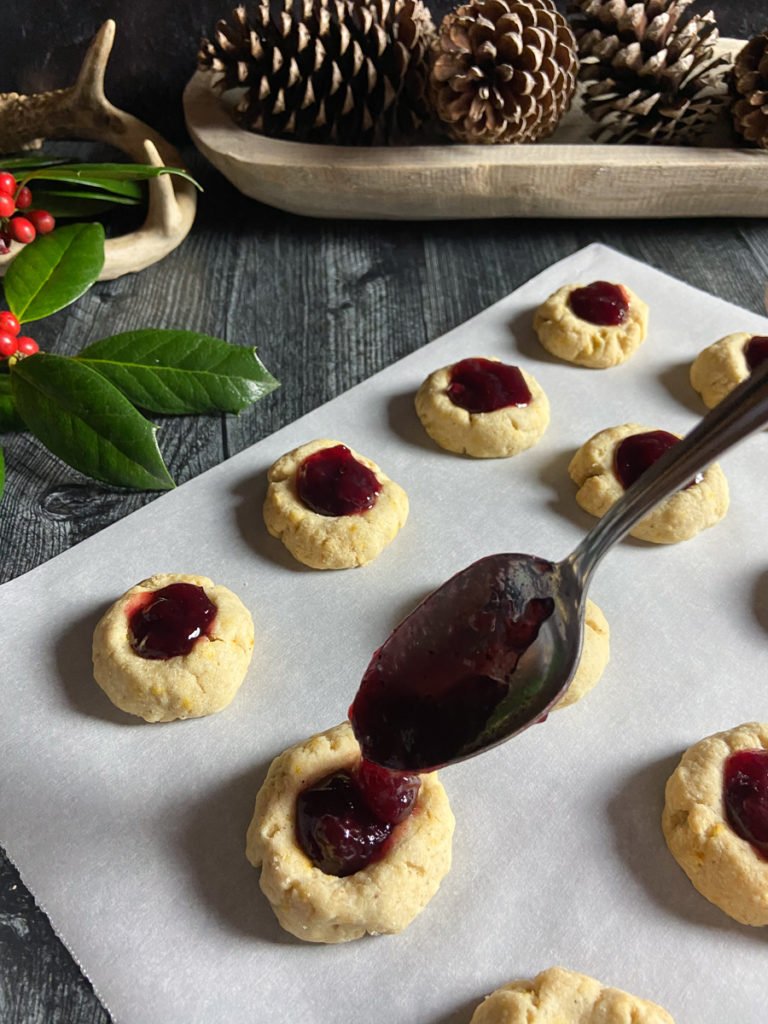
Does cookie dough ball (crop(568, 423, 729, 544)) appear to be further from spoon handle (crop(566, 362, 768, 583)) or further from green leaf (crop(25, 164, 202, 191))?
green leaf (crop(25, 164, 202, 191))

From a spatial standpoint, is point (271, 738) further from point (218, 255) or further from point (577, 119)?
point (577, 119)

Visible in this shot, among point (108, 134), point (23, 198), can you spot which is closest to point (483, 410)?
point (23, 198)

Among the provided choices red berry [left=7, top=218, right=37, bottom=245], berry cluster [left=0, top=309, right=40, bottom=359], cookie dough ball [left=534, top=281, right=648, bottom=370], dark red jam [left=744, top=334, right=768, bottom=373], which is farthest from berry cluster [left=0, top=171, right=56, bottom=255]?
dark red jam [left=744, top=334, right=768, bottom=373]

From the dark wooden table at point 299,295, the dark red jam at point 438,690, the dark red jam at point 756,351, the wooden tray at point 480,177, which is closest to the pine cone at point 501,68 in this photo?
the wooden tray at point 480,177

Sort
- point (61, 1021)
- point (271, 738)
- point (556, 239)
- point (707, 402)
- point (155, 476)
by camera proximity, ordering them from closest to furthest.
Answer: point (61, 1021) < point (271, 738) < point (155, 476) < point (707, 402) < point (556, 239)

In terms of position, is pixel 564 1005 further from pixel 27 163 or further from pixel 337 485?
pixel 27 163

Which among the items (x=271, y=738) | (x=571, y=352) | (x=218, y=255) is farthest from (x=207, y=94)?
(x=271, y=738)
